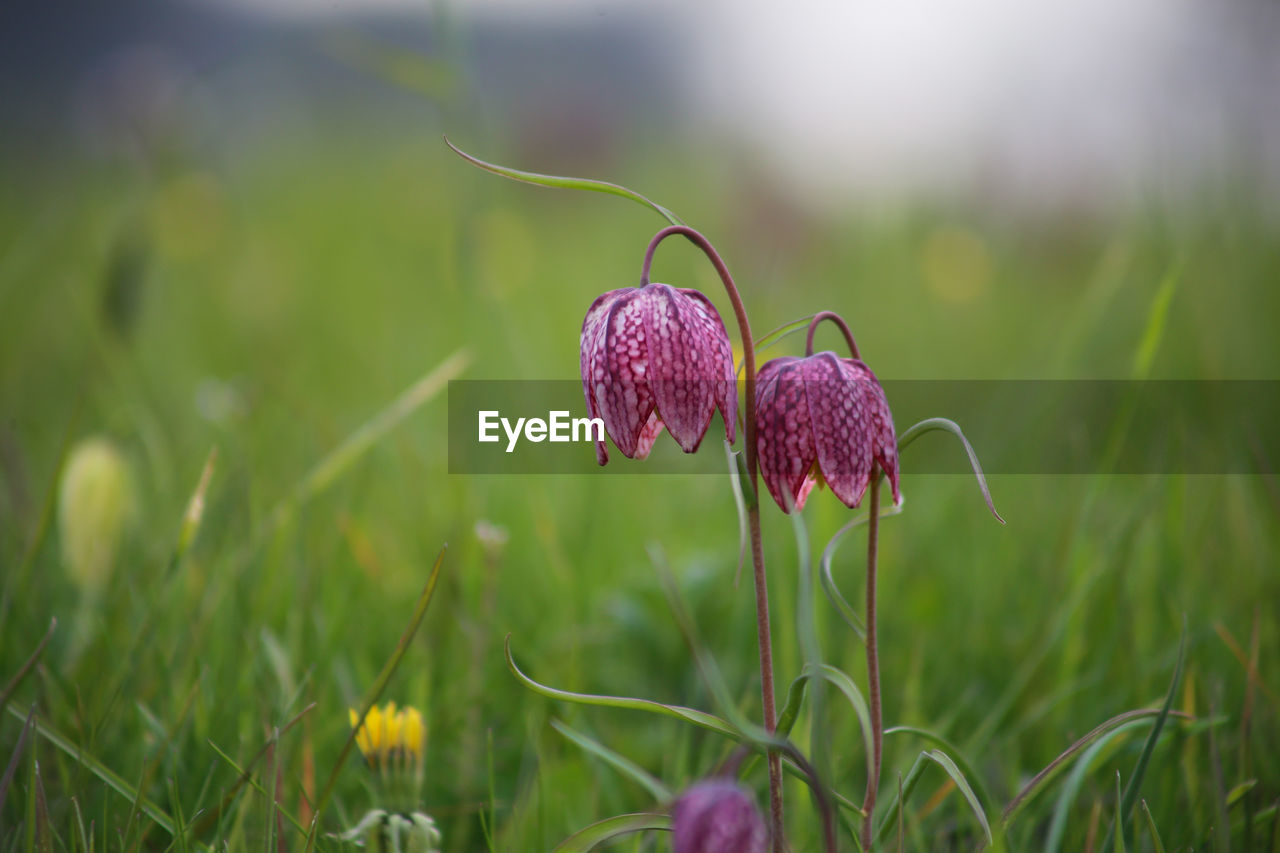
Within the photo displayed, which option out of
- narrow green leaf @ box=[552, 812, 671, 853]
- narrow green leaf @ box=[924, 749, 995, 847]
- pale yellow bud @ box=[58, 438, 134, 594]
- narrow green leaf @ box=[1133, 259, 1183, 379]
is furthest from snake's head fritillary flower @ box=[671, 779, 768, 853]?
pale yellow bud @ box=[58, 438, 134, 594]

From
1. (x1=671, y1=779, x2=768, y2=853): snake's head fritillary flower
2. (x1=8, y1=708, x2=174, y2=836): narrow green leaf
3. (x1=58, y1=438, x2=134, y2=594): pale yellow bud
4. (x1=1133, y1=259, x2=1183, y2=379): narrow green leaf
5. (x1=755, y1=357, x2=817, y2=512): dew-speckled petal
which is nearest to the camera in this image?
(x1=671, y1=779, x2=768, y2=853): snake's head fritillary flower

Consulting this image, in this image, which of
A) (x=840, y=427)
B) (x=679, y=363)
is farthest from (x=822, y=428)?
(x=679, y=363)

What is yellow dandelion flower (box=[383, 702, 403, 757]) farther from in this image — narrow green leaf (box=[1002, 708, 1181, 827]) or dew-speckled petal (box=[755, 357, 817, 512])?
A: narrow green leaf (box=[1002, 708, 1181, 827])

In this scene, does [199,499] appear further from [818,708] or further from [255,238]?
[255,238]

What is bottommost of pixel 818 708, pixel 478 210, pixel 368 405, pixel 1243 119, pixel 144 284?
pixel 818 708

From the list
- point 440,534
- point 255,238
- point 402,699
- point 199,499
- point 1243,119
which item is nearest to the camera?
point 199,499

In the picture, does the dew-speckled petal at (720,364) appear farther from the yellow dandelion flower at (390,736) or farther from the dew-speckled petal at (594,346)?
the yellow dandelion flower at (390,736)

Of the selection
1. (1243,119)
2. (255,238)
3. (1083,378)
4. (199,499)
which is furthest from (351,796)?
(255,238)

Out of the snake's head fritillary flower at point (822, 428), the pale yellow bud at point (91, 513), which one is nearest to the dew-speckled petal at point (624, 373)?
the snake's head fritillary flower at point (822, 428)
